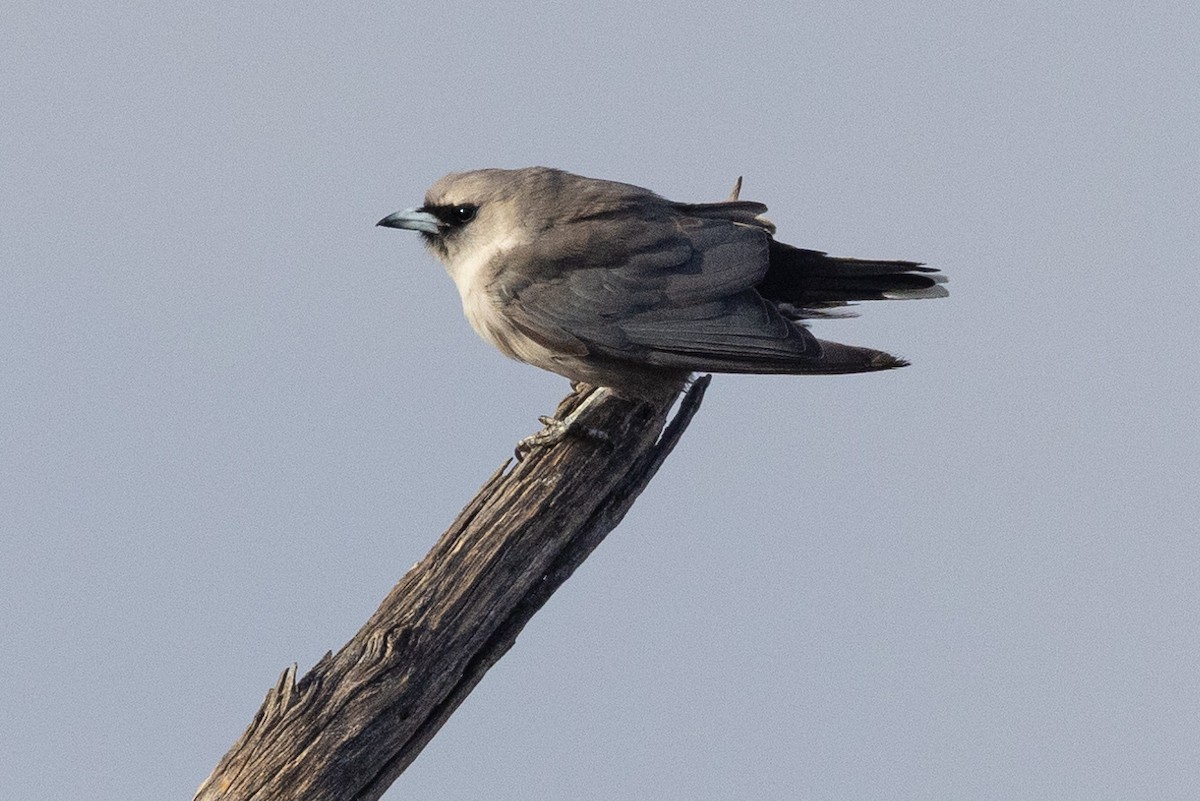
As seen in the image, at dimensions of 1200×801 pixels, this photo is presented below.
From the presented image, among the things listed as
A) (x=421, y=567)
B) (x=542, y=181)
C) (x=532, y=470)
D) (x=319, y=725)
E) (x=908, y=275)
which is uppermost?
(x=908, y=275)

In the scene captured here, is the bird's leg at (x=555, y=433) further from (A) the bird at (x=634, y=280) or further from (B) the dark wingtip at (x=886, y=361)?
(B) the dark wingtip at (x=886, y=361)

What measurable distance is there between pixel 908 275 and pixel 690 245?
3.90 feet

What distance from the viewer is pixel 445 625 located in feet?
22.1

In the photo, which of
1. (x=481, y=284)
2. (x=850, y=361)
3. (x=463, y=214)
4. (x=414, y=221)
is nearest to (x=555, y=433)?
(x=481, y=284)

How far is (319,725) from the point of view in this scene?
20.8 feet

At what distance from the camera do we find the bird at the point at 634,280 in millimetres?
6996

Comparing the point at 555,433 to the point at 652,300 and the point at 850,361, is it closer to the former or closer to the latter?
the point at 652,300

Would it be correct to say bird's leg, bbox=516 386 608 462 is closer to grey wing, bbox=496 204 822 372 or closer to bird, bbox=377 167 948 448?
bird, bbox=377 167 948 448

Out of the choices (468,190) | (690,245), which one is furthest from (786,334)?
(468,190)

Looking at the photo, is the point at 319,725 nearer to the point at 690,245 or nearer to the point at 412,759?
the point at 412,759

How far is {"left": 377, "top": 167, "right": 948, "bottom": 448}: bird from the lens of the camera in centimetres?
700

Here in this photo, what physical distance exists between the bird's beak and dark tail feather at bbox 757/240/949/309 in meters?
1.81

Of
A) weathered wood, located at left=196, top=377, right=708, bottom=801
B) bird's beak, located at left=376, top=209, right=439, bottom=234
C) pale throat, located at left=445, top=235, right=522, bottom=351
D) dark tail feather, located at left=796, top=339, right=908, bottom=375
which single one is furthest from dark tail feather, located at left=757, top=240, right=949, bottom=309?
bird's beak, located at left=376, top=209, right=439, bottom=234

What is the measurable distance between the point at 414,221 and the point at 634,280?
1.32 metres
